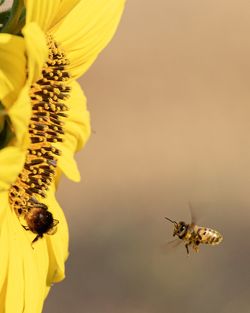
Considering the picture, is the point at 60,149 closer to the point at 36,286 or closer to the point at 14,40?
the point at 36,286

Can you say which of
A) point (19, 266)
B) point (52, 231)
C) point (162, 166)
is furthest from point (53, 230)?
point (162, 166)

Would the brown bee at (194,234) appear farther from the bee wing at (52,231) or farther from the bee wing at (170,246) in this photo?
the bee wing at (52,231)

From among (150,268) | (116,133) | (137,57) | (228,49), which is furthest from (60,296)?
(228,49)

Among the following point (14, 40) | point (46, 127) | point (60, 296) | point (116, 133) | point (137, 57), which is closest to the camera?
point (14, 40)

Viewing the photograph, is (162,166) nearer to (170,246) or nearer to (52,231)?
(170,246)

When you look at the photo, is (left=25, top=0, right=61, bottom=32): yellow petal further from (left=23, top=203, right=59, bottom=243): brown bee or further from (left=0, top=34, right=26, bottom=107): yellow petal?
(left=23, top=203, right=59, bottom=243): brown bee

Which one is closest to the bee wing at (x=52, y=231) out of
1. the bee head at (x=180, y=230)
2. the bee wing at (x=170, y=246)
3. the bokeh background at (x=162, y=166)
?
the bee wing at (x=170, y=246)
